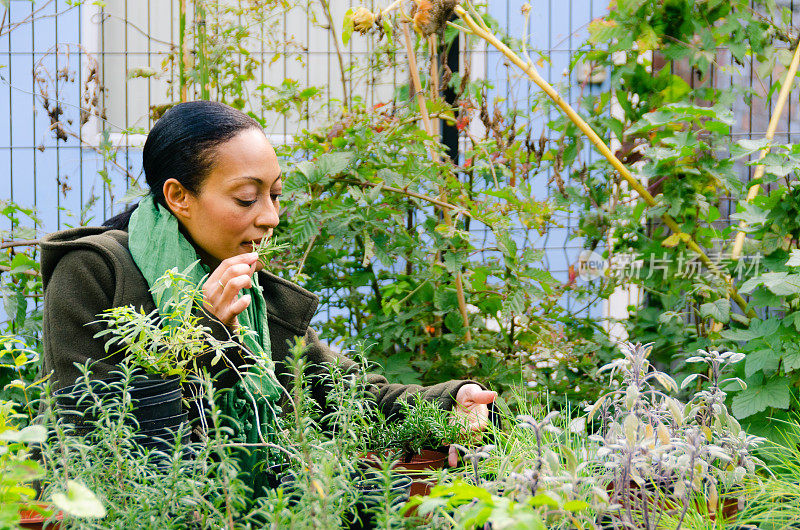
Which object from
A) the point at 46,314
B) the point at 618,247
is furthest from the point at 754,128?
the point at 46,314

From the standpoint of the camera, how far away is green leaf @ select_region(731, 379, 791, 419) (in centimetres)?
197

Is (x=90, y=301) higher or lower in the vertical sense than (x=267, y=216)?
lower

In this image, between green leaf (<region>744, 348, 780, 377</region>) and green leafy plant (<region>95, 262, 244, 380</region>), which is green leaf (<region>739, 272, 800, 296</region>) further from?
green leafy plant (<region>95, 262, 244, 380</region>)

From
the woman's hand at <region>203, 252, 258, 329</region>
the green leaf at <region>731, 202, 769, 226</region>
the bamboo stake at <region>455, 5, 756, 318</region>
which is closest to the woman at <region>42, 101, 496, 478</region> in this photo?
the woman's hand at <region>203, 252, 258, 329</region>

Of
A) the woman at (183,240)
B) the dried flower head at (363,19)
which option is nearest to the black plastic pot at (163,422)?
the woman at (183,240)

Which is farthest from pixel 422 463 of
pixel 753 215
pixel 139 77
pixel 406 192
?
pixel 139 77

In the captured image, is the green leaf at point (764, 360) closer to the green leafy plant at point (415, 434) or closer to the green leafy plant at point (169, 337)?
the green leafy plant at point (415, 434)

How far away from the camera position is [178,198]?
5.32ft

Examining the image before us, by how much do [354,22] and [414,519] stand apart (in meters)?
1.72

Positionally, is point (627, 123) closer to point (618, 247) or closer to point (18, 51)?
point (618, 247)

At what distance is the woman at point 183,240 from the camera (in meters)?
1.45

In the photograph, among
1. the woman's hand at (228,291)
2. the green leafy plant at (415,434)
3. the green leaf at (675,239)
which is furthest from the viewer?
the green leaf at (675,239)

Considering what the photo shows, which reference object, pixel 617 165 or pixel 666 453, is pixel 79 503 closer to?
pixel 666 453

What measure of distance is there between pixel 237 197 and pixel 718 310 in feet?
5.30
